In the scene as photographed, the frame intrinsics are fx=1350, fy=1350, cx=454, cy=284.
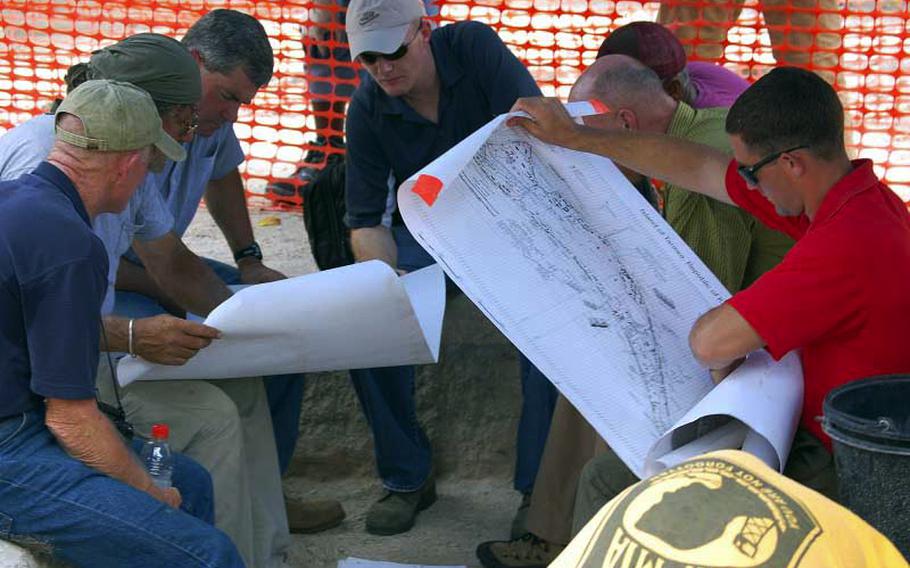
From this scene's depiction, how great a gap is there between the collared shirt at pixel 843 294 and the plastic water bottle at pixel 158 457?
54.6 inches

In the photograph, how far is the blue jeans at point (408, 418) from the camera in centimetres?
407

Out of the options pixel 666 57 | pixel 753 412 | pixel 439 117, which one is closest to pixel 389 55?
pixel 439 117

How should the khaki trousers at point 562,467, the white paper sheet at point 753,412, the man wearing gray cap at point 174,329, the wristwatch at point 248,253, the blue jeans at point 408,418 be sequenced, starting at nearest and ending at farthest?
the white paper sheet at point 753,412 → the man wearing gray cap at point 174,329 → the khaki trousers at point 562,467 → the blue jeans at point 408,418 → the wristwatch at point 248,253

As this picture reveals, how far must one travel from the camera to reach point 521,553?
3.94 meters

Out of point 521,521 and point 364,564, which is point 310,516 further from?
point 521,521

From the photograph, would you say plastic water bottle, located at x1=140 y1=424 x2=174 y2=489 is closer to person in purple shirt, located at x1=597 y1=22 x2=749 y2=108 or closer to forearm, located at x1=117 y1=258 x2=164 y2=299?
forearm, located at x1=117 y1=258 x2=164 y2=299

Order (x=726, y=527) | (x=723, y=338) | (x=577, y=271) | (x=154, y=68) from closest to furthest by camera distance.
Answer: (x=726, y=527) < (x=723, y=338) < (x=577, y=271) < (x=154, y=68)

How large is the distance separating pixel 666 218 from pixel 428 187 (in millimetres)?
959

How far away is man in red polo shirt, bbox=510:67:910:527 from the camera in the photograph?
266 cm

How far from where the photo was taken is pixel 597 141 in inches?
127

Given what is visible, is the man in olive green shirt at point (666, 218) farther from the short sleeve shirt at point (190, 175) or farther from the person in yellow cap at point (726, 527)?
the person in yellow cap at point (726, 527)

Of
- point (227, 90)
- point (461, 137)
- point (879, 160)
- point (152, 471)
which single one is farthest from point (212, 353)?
point (879, 160)

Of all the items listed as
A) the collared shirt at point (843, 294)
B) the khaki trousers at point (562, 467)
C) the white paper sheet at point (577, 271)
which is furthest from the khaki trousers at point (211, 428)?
the collared shirt at point (843, 294)

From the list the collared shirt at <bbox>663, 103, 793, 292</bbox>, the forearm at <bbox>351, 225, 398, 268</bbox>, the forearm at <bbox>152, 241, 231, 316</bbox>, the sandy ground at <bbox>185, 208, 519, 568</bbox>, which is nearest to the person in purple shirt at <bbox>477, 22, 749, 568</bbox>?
the sandy ground at <bbox>185, 208, 519, 568</bbox>
